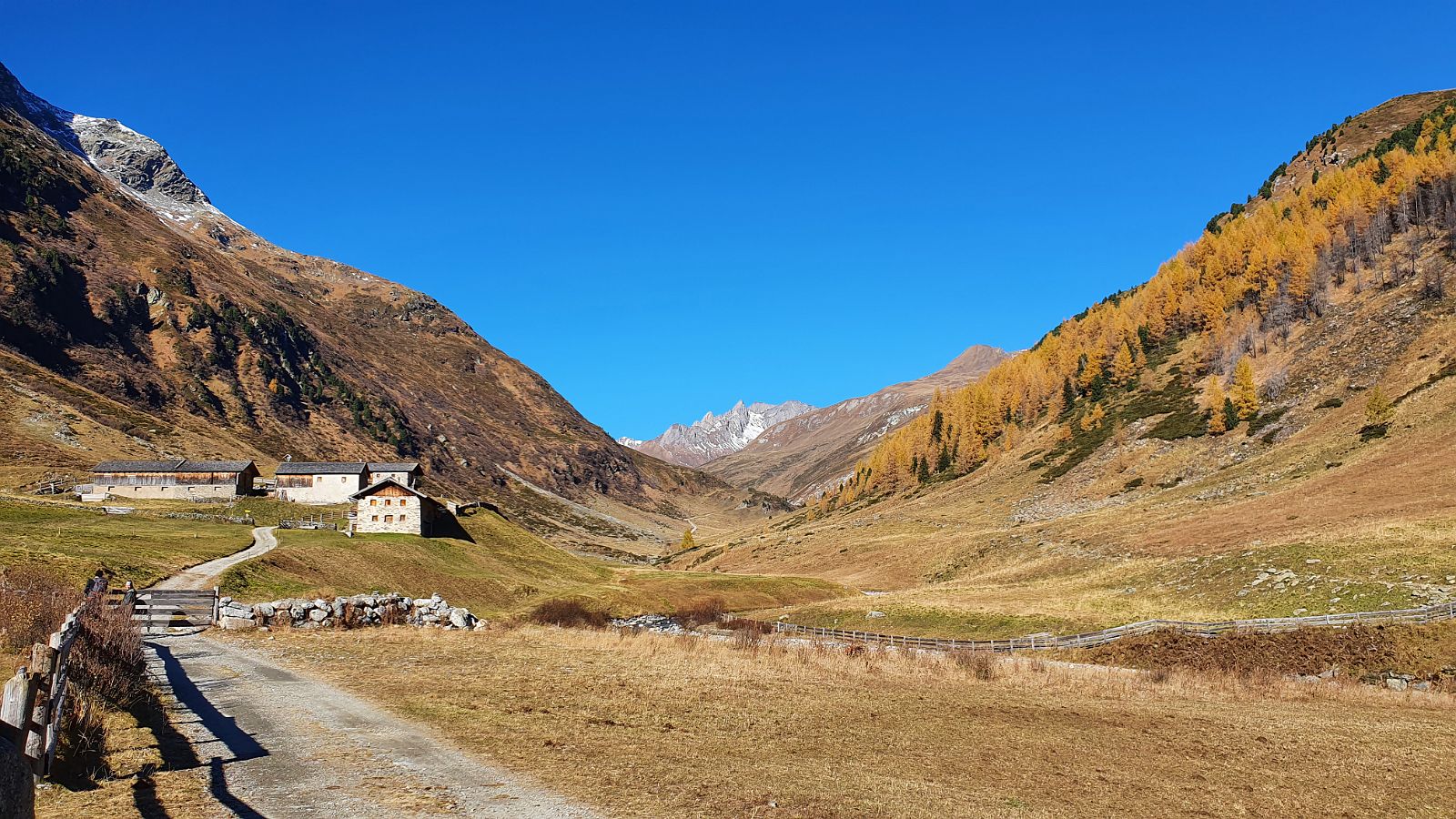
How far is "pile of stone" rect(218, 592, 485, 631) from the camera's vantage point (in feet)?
121

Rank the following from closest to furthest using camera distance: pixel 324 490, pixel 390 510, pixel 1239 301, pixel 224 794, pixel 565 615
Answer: pixel 224 794 → pixel 565 615 → pixel 390 510 → pixel 324 490 → pixel 1239 301

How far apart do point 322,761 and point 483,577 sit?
62429 millimetres

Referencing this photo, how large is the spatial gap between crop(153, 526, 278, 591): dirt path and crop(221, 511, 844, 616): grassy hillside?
1151 millimetres

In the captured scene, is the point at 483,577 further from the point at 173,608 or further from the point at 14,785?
the point at 14,785

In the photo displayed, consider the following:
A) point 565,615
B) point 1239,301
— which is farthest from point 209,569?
point 1239,301

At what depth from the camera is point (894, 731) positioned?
22016 mm

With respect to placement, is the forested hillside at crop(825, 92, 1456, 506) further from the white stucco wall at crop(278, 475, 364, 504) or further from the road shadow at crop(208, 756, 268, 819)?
the road shadow at crop(208, 756, 268, 819)

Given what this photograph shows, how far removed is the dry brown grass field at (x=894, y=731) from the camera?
16.0m

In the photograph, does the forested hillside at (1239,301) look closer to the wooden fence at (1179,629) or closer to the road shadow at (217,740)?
the wooden fence at (1179,629)

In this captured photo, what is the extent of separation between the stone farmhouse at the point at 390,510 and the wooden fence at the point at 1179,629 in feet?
200

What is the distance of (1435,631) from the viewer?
128 ft

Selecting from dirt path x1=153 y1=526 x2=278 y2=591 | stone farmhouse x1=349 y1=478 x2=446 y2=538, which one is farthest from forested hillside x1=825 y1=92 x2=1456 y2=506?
dirt path x1=153 y1=526 x2=278 y2=591

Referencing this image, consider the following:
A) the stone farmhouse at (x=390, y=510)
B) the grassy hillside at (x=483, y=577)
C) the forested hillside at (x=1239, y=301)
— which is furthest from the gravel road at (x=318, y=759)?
the forested hillside at (x=1239, y=301)

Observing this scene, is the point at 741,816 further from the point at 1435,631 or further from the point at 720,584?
the point at 720,584
